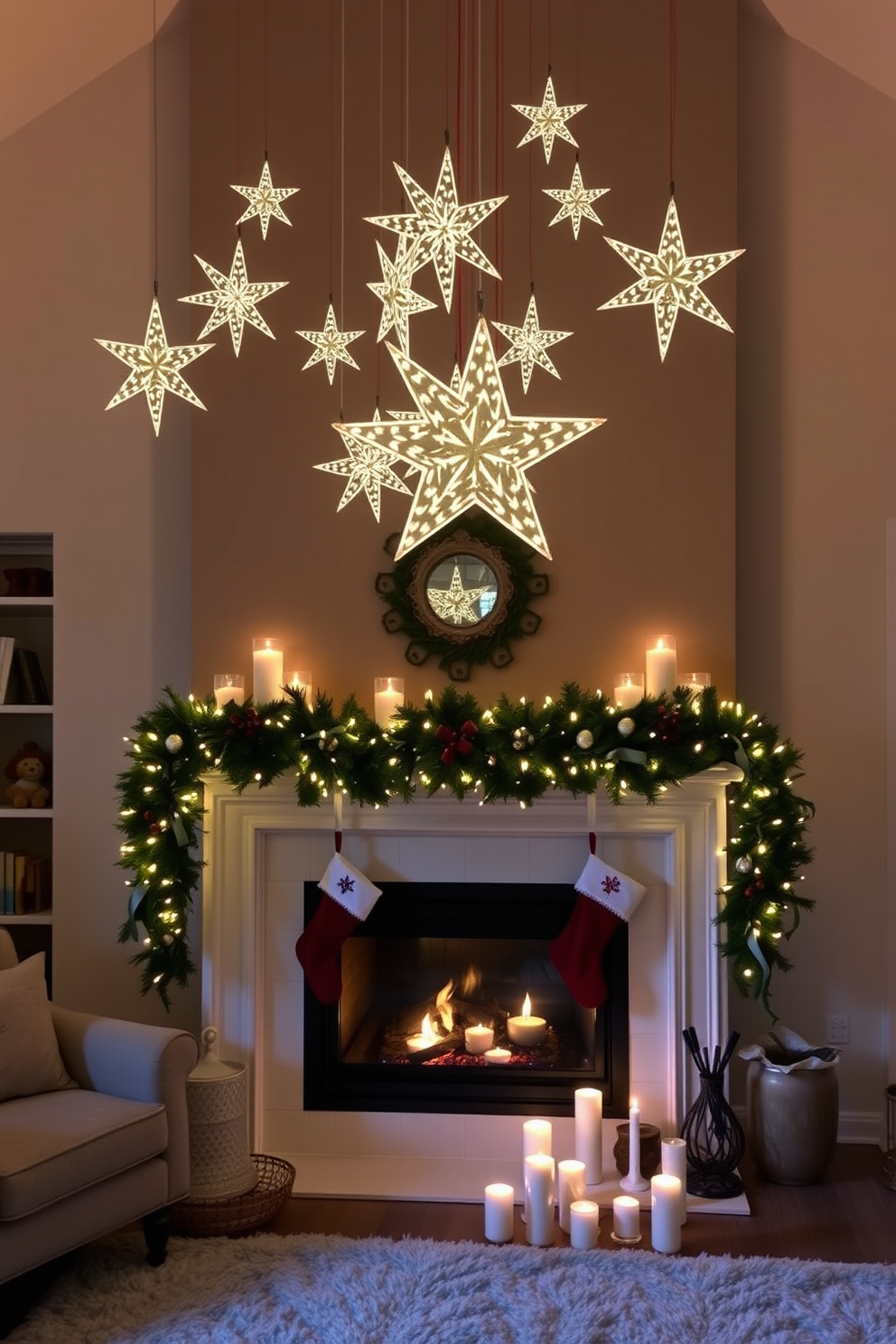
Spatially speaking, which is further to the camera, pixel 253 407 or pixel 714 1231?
pixel 253 407

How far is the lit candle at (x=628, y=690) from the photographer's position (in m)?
3.53

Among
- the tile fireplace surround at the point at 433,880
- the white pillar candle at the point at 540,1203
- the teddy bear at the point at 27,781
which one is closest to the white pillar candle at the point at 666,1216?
the white pillar candle at the point at 540,1203

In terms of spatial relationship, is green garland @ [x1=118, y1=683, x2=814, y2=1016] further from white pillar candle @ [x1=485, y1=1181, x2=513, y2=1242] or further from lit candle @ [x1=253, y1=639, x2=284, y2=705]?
white pillar candle @ [x1=485, y1=1181, x2=513, y2=1242]

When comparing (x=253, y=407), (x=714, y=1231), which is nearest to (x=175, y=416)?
(x=253, y=407)

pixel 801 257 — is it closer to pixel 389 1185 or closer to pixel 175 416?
pixel 175 416

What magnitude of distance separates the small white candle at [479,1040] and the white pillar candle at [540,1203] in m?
0.71

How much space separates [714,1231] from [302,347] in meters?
3.04

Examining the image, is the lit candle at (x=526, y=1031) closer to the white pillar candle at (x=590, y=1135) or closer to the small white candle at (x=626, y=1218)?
the white pillar candle at (x=590, y=1135)

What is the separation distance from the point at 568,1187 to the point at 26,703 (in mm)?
2547

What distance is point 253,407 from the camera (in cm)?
397

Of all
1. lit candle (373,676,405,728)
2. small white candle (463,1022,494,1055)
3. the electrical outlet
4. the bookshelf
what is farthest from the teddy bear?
the electrical outlet

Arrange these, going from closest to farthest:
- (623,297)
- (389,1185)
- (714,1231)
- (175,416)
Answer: (623,297) → (714,1231) → (389,1185) → (175,416)

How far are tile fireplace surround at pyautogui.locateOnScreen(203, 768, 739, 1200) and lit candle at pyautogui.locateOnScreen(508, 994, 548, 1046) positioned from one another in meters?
0.27

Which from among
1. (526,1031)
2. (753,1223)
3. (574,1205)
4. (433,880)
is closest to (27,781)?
(433,880)
